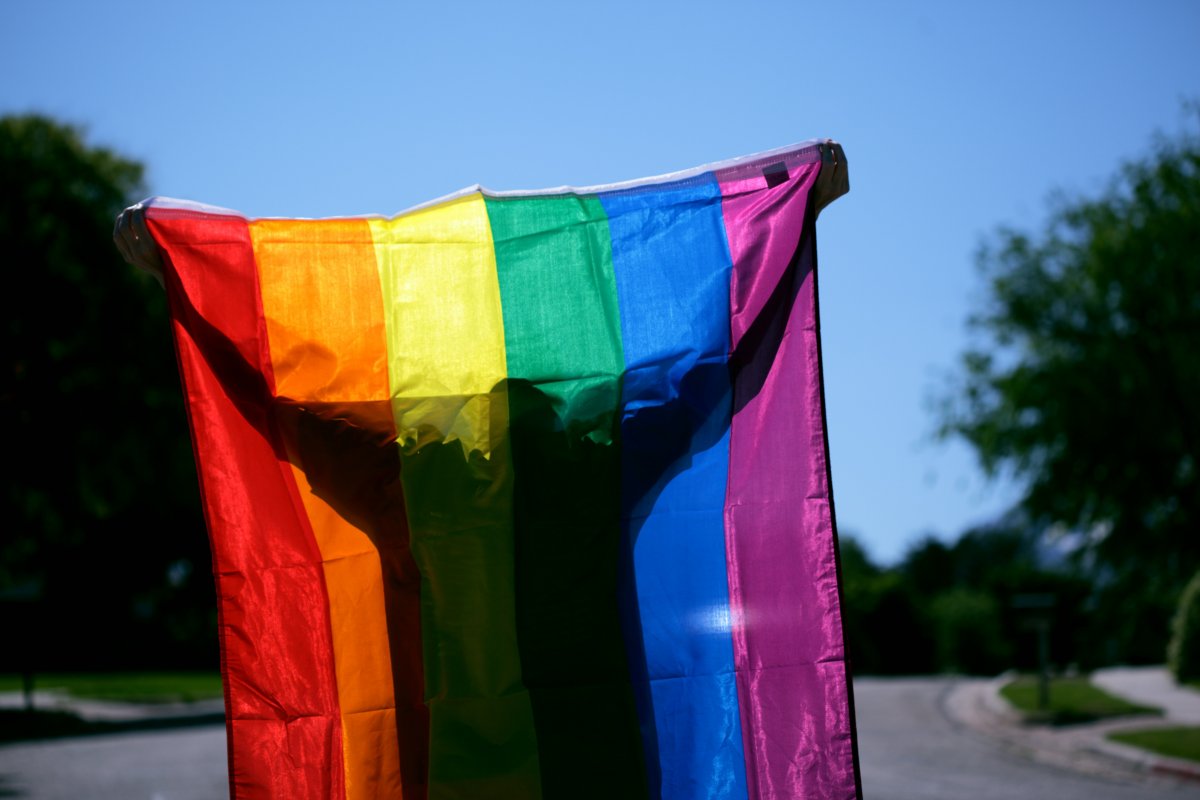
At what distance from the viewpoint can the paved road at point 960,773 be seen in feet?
37.3

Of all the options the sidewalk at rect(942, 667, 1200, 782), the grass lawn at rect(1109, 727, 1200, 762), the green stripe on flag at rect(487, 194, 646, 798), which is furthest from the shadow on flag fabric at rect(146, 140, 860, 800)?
the grass lawn at rect(1109, 727, 1200, 762)

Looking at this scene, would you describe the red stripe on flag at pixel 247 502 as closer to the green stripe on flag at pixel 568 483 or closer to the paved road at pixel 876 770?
the green stripe on flag at pixel 568 483

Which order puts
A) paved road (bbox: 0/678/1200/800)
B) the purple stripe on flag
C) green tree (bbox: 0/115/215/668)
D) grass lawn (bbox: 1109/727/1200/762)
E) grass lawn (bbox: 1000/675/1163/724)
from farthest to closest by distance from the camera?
1. green tree (bbox: 0/115/215/668)
2. grass lawn (bbox: 1000/675/1163/724)
3. grass lawn (bbox: 1109/727/1200/762)
4. paved road (bbox: 0/678/1200/800)
5. the purple stripe on flag

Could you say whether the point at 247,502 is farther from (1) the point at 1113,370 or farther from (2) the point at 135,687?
(2) the point at 135,687

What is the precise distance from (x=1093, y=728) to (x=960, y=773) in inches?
181

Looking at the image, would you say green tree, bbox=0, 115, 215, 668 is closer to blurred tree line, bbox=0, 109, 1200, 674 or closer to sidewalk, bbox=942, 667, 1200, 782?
blurred tree line, bbox=0, 109, 1200, 674

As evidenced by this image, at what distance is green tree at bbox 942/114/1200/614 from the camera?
1811cm

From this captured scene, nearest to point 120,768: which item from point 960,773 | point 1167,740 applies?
point 960,773

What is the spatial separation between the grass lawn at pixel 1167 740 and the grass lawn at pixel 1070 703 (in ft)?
6.42

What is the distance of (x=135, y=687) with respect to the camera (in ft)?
101

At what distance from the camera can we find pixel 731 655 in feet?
12.4

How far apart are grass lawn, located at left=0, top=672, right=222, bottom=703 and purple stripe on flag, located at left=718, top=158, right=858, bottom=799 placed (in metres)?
25.7

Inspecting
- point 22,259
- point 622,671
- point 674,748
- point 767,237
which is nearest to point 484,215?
point 767,237

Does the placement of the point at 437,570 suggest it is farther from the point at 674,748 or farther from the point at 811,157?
the point at 811,157
